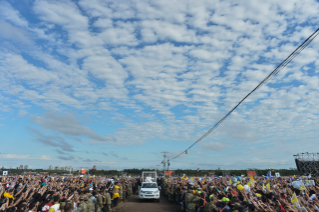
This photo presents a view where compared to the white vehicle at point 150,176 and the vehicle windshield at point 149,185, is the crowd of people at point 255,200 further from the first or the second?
the white vehicle at point 150,176

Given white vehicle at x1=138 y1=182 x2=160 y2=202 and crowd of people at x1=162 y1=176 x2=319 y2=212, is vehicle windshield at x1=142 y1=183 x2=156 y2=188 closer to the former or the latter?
white vehicle at x1=138 y1=182 x2=160 y2=202

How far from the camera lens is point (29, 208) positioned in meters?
7.32

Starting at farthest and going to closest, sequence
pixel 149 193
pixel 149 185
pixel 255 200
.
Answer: pixel 149 185 < pixel 149 193 < pixel 255 200

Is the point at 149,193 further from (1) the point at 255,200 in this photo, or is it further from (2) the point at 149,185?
(1) the point at 255,200

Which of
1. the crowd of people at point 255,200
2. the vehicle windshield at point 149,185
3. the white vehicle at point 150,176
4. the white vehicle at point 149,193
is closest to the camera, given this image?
the crowd of people at point 255,200

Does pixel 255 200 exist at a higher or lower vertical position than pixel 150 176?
lower

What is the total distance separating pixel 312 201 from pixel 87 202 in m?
7.94

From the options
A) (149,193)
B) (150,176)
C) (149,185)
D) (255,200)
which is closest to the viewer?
(255,200)

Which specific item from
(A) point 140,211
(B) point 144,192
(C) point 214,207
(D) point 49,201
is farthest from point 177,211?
(D) point 49,201

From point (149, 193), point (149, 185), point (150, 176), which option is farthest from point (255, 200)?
point (150, 176)

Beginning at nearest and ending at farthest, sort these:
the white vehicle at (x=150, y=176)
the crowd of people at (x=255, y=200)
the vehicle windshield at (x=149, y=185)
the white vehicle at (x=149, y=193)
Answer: the crowd of people at (x=255, y=200), the white vehicle at (x=149, y=193), the vehicle windshield at (x=149, y=185), the white vehicle at (x=150, y=176)

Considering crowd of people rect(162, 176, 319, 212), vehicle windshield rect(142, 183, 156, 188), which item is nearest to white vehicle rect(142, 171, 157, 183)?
vehicle windshield rect(142, 183, 156, 188)

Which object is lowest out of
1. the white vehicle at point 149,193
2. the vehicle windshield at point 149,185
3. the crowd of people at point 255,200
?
the white vehicle at point 149,193

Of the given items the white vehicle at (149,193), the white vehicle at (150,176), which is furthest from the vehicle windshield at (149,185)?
the white vehicle at (150,176)
